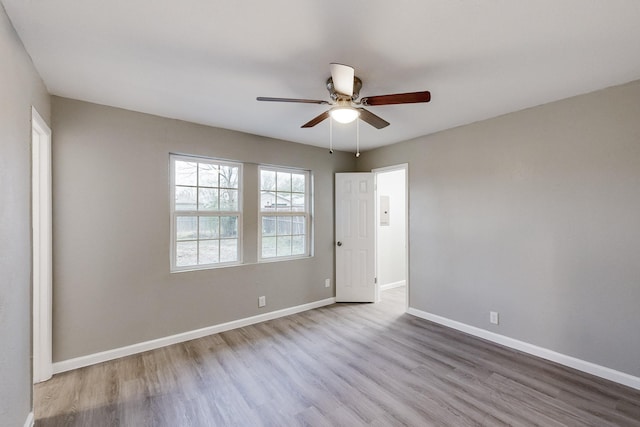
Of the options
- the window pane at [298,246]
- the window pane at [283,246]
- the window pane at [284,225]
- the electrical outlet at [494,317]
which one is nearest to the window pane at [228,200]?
the window pane at [284,225]

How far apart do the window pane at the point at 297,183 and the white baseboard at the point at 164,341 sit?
1679mm

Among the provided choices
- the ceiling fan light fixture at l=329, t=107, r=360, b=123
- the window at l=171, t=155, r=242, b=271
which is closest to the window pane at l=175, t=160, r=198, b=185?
the window at l=171, t=155, r=242, b=271

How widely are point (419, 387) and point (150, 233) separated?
2.90 meters

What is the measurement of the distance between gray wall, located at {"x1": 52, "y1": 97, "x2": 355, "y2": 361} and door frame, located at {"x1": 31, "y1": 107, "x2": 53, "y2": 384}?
0.10 m

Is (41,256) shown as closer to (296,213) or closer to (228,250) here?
(228,250)

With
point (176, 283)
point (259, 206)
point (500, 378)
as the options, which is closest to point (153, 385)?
point (176, 283)

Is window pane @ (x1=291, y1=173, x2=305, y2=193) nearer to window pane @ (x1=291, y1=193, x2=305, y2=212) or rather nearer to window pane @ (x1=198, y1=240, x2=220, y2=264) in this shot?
window pane @ (x1=291, y1=193, x2=305, y2=212)

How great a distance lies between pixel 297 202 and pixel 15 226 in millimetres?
2899

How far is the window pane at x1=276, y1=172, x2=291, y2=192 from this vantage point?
12.8ft

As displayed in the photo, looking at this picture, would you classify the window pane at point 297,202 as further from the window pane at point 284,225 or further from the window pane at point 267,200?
the window pane at point 267,200

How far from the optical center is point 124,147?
9.02ft

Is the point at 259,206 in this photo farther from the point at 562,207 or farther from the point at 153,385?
the point at 562,207

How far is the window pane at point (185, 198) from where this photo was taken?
10.3 feet

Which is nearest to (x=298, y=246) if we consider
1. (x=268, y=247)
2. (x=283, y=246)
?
(x=283, y=246)
